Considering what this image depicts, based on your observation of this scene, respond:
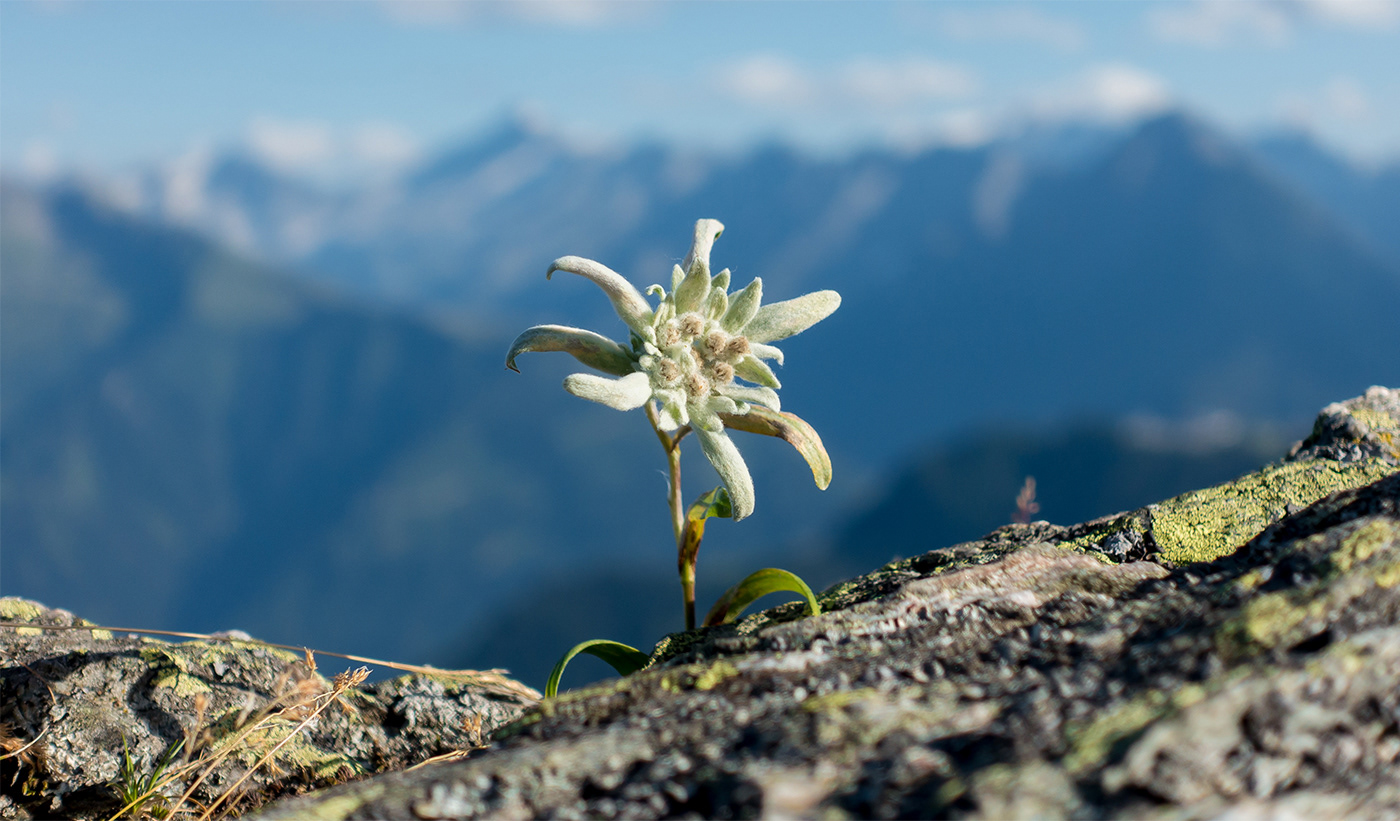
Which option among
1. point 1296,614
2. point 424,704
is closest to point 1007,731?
point 1296,614

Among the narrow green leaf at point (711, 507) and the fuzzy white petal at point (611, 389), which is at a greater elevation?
the fuzzy white petal at point (611, 389)

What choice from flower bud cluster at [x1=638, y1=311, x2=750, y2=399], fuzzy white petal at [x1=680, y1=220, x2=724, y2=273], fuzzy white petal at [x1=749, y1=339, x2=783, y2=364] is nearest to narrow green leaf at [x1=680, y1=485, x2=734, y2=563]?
flower bud cluster at [x1=638, y1=311, x2=750, y2=399]

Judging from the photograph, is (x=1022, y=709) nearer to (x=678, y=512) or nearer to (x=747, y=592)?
(x=747, y=592)

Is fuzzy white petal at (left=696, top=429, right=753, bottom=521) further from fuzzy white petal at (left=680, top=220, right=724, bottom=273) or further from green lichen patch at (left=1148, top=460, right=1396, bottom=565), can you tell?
green lichen patch at (left=1148, top=460, right=1396, bottom=565)

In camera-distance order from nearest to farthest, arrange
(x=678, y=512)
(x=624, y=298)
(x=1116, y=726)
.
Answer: (x=1116, y=726) → (x=624, y=298) → (x=678, y=512)

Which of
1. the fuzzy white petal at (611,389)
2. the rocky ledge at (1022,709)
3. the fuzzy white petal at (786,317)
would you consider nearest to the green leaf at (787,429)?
the fuzzy white petal at (786,317)

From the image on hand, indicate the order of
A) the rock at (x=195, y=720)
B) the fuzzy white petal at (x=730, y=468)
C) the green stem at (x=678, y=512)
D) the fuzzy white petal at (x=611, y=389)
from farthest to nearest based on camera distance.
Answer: the green stem at (x=678, y=512) → the fuzzy white petal at (x=730, y=468) → the rock at (x=195, y=720) → the fuzzy white petal at (x=611, y=389)

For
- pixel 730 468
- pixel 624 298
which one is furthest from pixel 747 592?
pixel 624 298

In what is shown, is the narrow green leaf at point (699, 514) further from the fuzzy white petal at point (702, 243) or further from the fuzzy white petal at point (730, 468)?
the fuzzy white petal at point (702, 243)

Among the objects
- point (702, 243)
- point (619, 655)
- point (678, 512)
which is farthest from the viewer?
point (619, 655)
